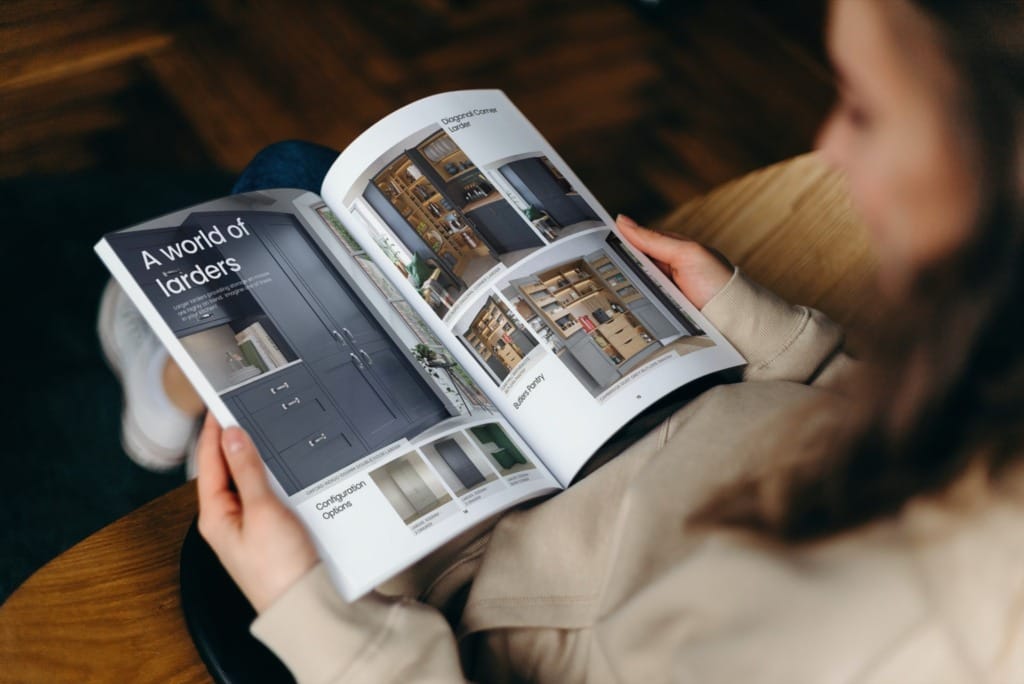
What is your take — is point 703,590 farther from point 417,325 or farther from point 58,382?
point 58,382

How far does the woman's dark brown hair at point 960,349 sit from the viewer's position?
1.19ft

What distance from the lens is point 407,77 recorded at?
1.42 m

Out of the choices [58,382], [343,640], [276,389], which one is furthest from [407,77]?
[343,640]

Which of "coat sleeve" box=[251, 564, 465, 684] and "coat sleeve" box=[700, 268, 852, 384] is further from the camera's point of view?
"coat sleeve" box=[700, 268, 852, 384]

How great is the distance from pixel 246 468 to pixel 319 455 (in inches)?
2.0

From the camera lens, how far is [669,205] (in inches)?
56.0

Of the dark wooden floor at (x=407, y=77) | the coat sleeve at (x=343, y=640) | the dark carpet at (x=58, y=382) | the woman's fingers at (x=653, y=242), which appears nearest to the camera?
the coat sleeve at (x=343, y=640)

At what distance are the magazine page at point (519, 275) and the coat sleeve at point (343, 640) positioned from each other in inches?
6.5

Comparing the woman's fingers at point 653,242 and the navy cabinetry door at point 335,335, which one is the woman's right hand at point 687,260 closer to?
the woman's fingers at point 653,242

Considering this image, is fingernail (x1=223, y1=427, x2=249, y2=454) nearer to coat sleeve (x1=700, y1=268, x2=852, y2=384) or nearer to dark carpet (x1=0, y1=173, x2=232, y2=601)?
coat sleeve (x1=700, y1=268, x2=852, y2=384)

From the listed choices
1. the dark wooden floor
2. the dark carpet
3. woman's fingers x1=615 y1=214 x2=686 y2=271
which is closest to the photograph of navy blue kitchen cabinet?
woman's fingers x1=615 y1=214 x2=686 y2=271

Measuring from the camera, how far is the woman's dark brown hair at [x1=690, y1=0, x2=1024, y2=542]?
362mm

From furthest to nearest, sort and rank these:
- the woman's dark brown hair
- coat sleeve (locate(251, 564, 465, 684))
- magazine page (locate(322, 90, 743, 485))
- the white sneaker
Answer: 1. the white sneaker
2. magazine page (locate(322, 90, 743, 485))
3. coat sleeve (locate(251, 564, 465, 684))
4. the woman's dark brown hair

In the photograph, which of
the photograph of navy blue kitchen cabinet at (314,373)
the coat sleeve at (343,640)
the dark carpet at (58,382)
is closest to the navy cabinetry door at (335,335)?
the photograph of navy blue kitchen cabinet at (314,373)
